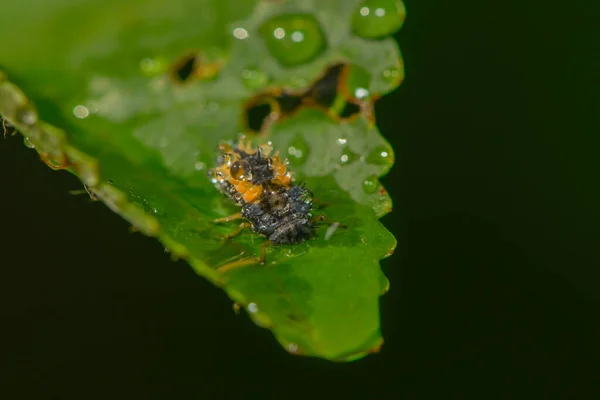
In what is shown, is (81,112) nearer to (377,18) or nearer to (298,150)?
(298,150)

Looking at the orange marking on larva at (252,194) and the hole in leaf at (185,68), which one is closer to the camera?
the hole in leaf at (185,68)

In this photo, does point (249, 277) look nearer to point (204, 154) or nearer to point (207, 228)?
point (207, 228)

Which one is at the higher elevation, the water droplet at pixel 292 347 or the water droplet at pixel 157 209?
the water droplet at pixel 157 209

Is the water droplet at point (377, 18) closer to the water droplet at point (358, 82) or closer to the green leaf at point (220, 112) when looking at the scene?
the green leaf at point (220, 112)

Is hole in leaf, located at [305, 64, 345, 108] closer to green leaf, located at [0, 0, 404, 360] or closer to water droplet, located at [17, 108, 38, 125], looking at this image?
green leaf, located at [0, 0, 404, 360]

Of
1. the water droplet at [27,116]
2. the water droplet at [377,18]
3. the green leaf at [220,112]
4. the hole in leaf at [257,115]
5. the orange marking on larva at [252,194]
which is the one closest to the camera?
the water droplet at [27,116]

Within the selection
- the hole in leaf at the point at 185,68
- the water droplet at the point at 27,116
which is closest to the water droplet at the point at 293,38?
the hole in leaf at the point at 185,68
